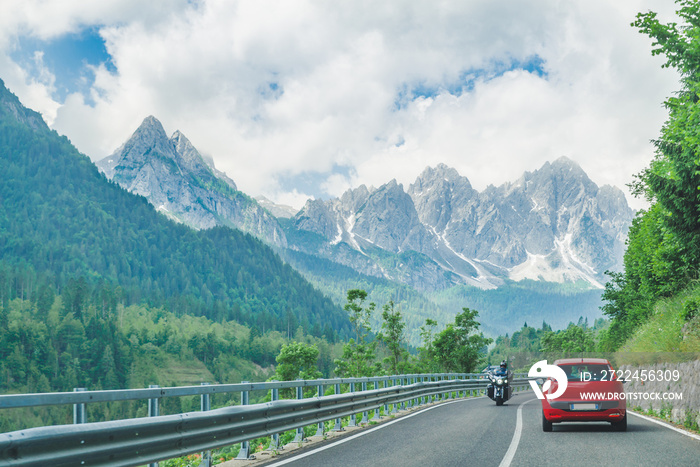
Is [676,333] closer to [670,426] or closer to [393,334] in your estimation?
[670,426]

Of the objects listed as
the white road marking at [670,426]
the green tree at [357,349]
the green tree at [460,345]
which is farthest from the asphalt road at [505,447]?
the green tree at [357,349]

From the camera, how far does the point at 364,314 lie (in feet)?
283

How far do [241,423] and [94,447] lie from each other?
3384 millimetres


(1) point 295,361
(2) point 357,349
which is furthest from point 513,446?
(1) point 295,361

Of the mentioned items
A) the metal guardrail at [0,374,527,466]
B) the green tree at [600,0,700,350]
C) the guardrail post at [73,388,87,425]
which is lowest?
the metal guardrail at [0,374,527,466]

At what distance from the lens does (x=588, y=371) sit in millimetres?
14008

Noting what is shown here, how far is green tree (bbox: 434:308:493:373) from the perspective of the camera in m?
73.5

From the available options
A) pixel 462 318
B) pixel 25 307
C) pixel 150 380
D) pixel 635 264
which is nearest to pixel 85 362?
pixel 150 380

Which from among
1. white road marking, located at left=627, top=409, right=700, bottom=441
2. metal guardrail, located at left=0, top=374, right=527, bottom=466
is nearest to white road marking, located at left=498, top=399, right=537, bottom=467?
white road marking, located at left=627, top=409, right=700, bottom=441

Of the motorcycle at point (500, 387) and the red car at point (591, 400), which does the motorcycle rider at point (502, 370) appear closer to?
the motorcycle at point (500, 387)

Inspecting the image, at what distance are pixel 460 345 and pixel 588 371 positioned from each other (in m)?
61.7

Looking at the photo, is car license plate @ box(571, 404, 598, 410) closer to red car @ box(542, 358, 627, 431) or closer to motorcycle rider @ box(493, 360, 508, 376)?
red car @ box(542, 358, 627, 431)

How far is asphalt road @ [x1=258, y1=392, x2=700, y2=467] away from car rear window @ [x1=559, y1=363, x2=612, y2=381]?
45.8 inches

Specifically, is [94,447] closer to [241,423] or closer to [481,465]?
[241,423]
